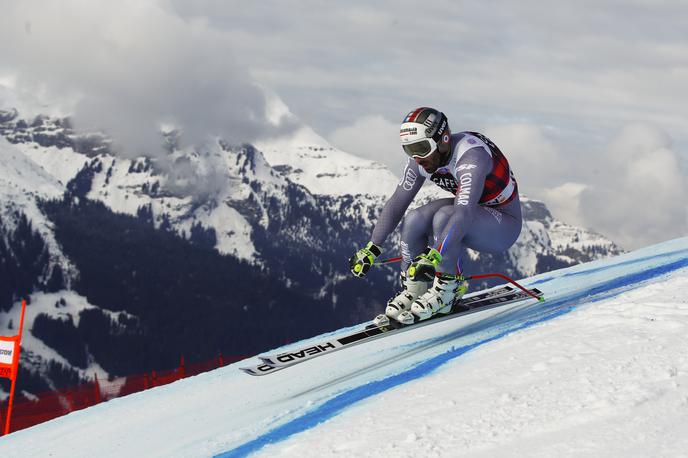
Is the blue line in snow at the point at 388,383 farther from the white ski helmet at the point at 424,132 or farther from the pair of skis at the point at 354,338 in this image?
the white ski helmet at the point at 424,132

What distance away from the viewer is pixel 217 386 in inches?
373

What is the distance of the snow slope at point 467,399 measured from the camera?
445 cm

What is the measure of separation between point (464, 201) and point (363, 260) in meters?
1.46

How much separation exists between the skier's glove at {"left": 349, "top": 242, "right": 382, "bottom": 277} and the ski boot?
0.46m

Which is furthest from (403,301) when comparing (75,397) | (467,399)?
(75,397)

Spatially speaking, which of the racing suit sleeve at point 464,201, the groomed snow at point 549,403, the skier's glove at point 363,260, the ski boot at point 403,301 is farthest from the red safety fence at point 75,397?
the groomed snow at point 549,403

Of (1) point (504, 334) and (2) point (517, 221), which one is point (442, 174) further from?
(1) point (504, 334)

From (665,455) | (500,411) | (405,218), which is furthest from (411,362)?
(665,455)

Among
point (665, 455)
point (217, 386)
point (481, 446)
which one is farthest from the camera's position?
point (217, 386)

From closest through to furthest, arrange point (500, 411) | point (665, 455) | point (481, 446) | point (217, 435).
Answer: point (665, 455), point (481, 446), point (500, 411), point (217, 435)

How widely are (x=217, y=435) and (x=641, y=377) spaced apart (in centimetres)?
341

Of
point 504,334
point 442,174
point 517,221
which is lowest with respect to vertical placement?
point 504,334

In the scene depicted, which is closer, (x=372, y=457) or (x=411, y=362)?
(x=372, y=457)

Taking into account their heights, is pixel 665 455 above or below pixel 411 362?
below
